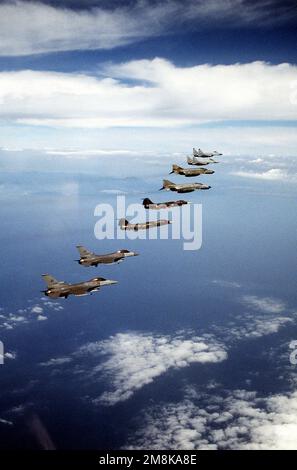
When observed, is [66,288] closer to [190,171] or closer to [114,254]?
[114,254]

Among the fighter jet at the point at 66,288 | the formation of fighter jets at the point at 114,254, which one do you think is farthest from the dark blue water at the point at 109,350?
the fighter jet at the point at 66,288

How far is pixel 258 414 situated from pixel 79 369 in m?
59.7

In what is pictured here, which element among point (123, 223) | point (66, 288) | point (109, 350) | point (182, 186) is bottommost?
point (109, 350)

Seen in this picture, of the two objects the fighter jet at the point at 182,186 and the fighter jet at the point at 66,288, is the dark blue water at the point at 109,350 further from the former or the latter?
the fighter jet at the point at 66,288

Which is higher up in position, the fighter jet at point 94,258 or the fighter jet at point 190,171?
the fighter jet at point 190,171

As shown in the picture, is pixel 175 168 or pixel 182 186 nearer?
pixel 175 168

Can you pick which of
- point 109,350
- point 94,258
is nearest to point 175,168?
point 94,258

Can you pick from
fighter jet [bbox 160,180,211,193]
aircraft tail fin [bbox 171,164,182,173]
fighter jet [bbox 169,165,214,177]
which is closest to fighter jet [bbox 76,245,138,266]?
fighter jet [bbox 160,180,211,193]

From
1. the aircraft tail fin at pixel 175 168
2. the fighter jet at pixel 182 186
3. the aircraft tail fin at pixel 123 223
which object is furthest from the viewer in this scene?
the aircraft tail fin at pixel 123 223

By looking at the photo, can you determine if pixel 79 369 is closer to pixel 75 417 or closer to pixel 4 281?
pixel 75 417

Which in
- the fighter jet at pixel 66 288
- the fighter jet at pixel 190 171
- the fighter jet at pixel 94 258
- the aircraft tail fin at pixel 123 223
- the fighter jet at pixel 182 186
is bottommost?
the fighter jet at pixel 66 288

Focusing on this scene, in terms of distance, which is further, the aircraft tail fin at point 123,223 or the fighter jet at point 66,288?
the aircraft tail fin at point 123,223

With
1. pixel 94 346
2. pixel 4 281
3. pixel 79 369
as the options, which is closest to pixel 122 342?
pixel 94 346

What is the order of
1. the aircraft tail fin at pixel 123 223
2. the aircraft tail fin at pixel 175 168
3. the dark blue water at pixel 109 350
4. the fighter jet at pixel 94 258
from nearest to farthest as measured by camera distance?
the fighter jet at pixel 94 258 < the aircraft tail fin at pixel 175 168 < the aircraft tail fin at pixel 123 223 < the dark blue water at pixel 109 350
